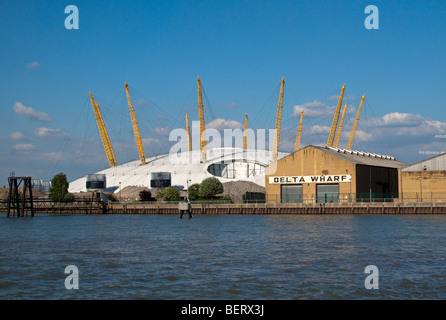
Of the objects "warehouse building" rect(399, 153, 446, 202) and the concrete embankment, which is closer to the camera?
the concrete embankment

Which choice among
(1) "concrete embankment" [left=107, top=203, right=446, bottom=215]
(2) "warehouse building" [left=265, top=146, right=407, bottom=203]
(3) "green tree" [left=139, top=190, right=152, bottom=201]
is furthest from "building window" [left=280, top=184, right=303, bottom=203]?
(3) "green tree" [left=139, top=190, right=152, bottom=201]

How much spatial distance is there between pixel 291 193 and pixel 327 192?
6197 millimetres

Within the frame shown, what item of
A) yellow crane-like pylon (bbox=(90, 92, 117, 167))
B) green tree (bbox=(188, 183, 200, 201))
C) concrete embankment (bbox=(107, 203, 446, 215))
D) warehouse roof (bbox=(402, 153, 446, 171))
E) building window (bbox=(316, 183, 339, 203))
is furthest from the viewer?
yellow crane-like pylon (bbox=(90, 92, 117, 167))

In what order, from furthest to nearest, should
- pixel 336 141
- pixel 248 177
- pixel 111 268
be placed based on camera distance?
1. pixel 336 141
2. pixel 248 177
3. pixel 111 268

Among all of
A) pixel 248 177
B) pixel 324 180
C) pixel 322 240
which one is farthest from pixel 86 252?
pixel 248 177

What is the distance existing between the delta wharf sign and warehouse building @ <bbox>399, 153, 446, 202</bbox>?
8.29m

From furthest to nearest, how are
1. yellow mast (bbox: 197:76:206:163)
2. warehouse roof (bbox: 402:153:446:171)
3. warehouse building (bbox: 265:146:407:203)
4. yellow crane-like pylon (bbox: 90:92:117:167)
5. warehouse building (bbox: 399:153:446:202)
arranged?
1. yellow crane-like pylon (bbox: 90:92:117:167)
2. yellow mast (bbox: 197:76:206:163)
3. warehouse building (bbox: 265:146:407:203)
4. warehouse roof (bbox: 402:153:446:171)
5. warehouse building (bbox: 399:153:446:202)

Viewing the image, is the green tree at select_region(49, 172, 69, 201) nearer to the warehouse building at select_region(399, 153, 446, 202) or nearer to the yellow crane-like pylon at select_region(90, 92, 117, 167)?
the yellow crane-like pylon at select_region(90, 92, 117, 167)

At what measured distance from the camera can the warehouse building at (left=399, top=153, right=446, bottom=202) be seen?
78500 mm

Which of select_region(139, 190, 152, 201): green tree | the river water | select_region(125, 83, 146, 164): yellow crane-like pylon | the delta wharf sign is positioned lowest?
the river water

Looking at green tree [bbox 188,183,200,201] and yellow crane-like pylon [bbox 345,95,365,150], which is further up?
yellow crane-like pylon [bbox 345,95,365,150]

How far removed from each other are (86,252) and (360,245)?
15919 mm

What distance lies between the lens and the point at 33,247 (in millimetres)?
35000
